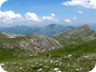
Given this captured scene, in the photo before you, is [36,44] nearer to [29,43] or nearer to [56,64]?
[29,43]

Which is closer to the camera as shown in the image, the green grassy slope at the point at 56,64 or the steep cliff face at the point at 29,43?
the green grassy slope at the point at 56,64

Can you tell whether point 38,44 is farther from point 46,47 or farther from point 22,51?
point 22,51

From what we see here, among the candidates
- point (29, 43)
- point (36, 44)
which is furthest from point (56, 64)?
point (36, 44)

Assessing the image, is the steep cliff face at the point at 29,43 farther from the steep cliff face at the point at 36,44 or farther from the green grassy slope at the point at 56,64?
the green grassy slope at the point at 56,64

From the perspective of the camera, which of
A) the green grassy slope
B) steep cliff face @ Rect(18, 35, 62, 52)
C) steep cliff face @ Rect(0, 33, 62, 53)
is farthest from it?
steep cliff face @ Rect(18, 35, 62, 52)

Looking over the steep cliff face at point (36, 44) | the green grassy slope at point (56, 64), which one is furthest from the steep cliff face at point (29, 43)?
the green grassy slope at point (56, 64)

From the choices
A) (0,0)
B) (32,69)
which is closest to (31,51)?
(32,69)

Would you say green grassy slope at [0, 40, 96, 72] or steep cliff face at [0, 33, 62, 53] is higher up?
green grassy slope at [0, 40, 96, 72]

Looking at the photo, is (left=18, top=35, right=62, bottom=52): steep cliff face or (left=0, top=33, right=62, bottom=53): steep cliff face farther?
(left=18, top=35, right=62, bottom=52): steep cliff face

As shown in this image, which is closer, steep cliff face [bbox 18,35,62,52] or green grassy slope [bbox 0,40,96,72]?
green grassy slope [bbox 0,40,96,72]

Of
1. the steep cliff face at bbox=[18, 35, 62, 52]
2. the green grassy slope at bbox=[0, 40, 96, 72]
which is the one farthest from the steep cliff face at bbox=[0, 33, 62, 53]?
the green grassy slope at bbox=[0, 40, 96, 72]

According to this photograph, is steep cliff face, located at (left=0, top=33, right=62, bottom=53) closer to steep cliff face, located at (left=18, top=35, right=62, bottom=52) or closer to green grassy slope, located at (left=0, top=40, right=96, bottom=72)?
→ steep cliff face, located at (left=18, top=35, right=62, bottom=52)

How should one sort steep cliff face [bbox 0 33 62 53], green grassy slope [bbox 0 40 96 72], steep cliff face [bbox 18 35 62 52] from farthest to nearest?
steep cliff face [bbox 18 35 62 52], steep cliff face [bbox 0 33 62 53], green grassy slope [bbox 0 40 96 72]

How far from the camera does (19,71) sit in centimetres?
2462
